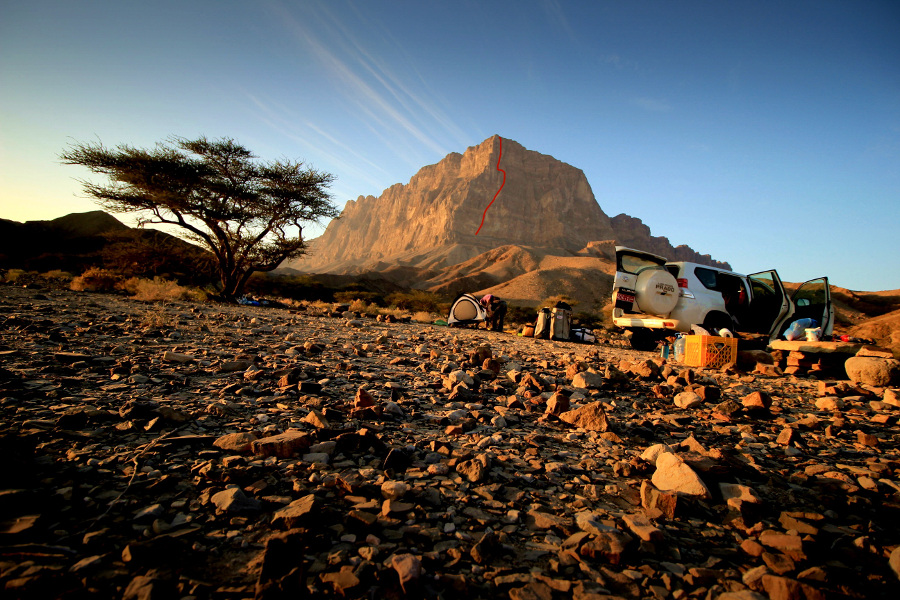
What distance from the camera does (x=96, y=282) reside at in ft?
46.6

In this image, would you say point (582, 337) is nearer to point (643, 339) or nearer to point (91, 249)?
point (643, 339)

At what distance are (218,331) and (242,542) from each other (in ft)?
18.9

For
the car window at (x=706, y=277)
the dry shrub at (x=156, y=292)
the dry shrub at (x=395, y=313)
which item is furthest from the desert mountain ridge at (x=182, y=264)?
the dry shrub at (x=395, y=313)

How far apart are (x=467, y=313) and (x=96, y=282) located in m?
14.1

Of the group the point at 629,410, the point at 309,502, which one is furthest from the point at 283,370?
the point at 629,410

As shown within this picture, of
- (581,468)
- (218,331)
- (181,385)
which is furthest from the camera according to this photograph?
(218,331)

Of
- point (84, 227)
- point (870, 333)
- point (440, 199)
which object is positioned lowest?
point (870, 333)

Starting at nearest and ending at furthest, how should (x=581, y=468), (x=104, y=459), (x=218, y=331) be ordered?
(x=104, y=459), (x=581, y=468), (x=218, y=331)

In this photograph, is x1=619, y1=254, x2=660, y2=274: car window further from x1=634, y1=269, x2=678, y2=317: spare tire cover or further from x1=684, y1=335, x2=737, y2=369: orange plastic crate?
x1=684, y1=335, x2=737, y2=369: orange plastic crate

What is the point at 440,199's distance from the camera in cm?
12306

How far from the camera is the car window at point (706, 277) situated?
354 inches

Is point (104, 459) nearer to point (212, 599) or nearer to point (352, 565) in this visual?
point (212, 599)

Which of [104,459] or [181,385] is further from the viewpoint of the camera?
[181,385]

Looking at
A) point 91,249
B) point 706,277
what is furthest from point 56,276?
point 706,277
